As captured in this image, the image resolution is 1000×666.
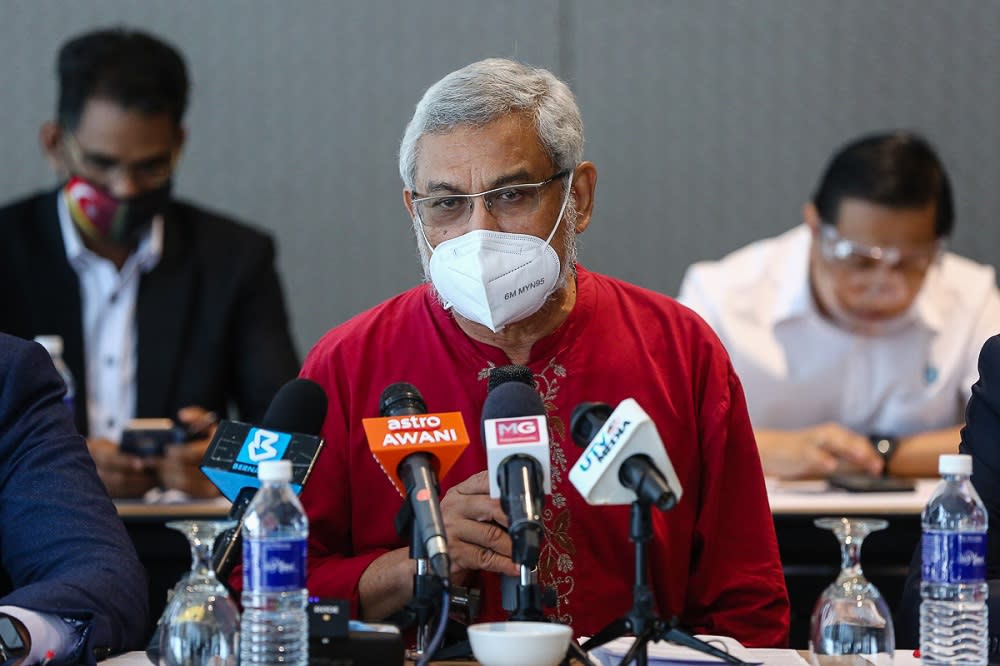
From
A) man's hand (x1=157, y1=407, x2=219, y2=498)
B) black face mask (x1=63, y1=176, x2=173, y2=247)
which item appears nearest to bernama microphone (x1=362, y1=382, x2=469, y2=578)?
man's hand (x1=157, y1=407, x2=219, y2=498)

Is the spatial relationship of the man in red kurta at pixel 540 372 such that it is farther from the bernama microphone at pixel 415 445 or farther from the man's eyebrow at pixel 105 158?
the man's eyebrow at pixel 105 158

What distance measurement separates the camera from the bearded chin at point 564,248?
223 cm

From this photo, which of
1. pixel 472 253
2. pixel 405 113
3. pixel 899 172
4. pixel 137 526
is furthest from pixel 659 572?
pixel 405 113

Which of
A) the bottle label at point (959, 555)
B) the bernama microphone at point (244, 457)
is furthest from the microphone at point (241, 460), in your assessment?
the bottle label at point (959, 555)

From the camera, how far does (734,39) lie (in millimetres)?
5188

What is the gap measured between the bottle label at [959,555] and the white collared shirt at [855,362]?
2520 millimetres

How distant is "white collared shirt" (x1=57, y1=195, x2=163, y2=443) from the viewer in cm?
411

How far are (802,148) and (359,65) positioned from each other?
1.71m

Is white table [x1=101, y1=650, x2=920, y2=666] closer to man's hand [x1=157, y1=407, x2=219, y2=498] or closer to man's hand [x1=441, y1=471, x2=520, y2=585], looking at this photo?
man's hand [x1=441, y1=471, x2=520, y2=585]

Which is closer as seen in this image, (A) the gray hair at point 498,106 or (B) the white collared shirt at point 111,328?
(A) the gray hair at point 498,106

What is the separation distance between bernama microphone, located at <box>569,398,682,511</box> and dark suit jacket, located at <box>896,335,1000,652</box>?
71cm

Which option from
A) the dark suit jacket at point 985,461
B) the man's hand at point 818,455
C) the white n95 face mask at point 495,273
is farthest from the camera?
the man's hand at point 818,455

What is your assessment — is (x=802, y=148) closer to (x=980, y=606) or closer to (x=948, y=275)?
(x=948, y=275)

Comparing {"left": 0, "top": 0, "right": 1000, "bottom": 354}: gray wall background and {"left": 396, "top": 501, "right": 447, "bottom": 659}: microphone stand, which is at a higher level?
{"left": 0, "top": 0, "right": 1000, "bottom": 354}: gray wall background
